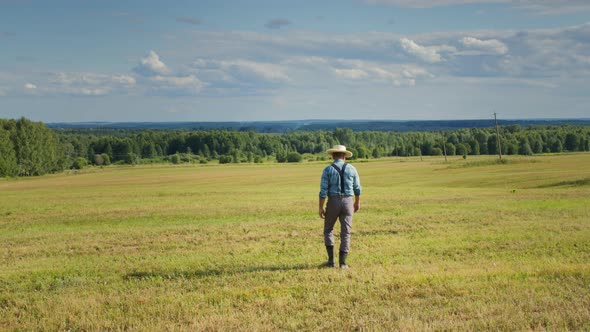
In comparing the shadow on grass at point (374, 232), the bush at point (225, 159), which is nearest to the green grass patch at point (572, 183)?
the shadow on grass at point (374, 232)

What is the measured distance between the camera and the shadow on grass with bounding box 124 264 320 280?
12562 mm

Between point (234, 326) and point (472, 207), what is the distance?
68.7 ft

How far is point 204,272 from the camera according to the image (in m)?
12.9

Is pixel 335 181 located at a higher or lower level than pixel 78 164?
higher

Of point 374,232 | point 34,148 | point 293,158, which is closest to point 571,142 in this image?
point 293,158

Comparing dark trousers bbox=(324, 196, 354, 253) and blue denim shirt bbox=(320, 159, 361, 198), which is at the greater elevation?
blue denim shirt bbox=(320, 159, 361, 198)

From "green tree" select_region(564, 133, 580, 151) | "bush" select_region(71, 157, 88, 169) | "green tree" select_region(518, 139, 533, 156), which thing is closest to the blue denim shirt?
"bush" select_region(71, 157, 88, 169)

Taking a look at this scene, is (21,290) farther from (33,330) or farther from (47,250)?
(47,250)

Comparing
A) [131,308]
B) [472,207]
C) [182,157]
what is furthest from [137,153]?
[131,308]

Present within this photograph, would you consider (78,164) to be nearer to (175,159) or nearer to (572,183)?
(175,159)

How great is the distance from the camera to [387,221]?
72.0 ft

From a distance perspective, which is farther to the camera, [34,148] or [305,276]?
[34,148]

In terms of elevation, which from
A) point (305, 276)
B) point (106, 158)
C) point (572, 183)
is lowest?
point (106, 158)

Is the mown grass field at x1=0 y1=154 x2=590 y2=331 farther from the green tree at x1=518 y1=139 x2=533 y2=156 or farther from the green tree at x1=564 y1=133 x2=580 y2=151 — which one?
the green tree at x1=564 y1=133 x2=580 y2=151
